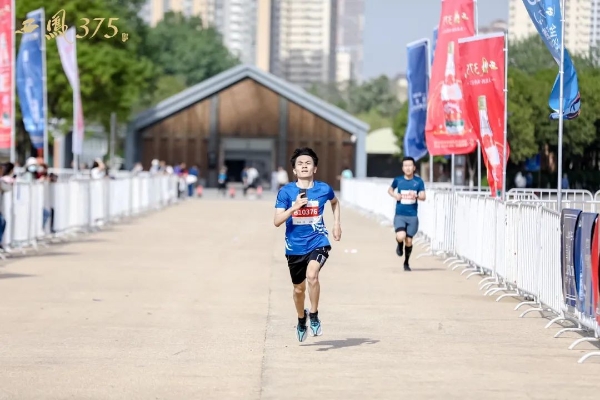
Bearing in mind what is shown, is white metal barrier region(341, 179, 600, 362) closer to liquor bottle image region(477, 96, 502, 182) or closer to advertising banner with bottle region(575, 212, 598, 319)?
advertising banner with bottle region(575, 212, 598, 319)

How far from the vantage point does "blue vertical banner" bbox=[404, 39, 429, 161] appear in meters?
28.2

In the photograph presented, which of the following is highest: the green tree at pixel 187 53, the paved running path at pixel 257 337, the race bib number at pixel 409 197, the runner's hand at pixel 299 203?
the green tree at pixel 187 53

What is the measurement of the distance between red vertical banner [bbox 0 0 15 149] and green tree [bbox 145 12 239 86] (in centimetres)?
10012

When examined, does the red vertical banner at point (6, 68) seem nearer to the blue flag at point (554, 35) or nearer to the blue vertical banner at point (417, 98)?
the blue vertical banner at point (417, 98)

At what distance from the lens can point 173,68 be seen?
422ft

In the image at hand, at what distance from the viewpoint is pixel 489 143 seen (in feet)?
65.3

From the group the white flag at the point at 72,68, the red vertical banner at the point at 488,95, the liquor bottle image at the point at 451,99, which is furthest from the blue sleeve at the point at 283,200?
the white flag at the point at 72,68

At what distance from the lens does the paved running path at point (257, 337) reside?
9.66 m

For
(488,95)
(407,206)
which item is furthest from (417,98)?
(488,95)

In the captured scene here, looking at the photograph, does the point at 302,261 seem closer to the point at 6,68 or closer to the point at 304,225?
the point at 304,225

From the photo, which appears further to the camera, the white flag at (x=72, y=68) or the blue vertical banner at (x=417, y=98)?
the white flag at (x=72, y=68)

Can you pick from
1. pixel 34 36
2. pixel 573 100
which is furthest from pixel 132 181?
pixel 573 100

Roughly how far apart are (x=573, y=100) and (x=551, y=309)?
Result: 11.4ft

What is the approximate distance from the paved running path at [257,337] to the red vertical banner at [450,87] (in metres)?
2.96
